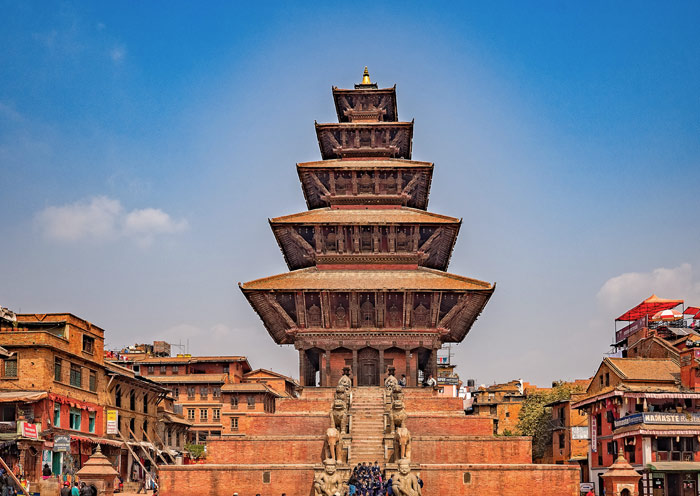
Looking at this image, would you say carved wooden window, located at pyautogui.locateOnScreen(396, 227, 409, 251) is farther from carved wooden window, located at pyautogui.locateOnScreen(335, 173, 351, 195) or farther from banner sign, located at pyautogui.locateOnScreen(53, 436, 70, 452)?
banner sign, located at pyautogui.locateOnScreen(53, 436, 70, 452)

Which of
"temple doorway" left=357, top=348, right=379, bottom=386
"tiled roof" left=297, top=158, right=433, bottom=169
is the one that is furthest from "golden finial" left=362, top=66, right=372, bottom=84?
"temple doorway" left=357, top=348, right=379, bottom=386

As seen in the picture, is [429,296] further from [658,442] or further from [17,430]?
[17,430]

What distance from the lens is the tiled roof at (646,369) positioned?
176 ft

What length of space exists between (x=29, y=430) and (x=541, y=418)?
42.0m

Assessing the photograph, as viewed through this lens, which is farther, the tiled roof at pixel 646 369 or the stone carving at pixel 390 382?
the tiled roof at pixel 646 369

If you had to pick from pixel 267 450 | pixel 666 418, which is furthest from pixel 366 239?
pixel 666 418

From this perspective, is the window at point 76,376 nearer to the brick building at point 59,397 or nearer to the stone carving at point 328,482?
the brick building at point 59,397

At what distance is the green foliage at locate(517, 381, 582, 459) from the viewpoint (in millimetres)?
69062

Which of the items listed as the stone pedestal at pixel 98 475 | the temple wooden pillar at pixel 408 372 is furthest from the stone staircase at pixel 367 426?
the stone pedestal at pixel 98 475

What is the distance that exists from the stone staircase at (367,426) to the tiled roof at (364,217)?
31.8 feet

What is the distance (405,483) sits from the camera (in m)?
Answer: 27.0

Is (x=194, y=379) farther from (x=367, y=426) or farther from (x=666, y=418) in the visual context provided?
(x=367, y=426)

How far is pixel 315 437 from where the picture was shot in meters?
34.7

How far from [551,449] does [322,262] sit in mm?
31896
